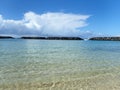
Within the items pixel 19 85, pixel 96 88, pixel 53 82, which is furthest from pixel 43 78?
pixel 96 88

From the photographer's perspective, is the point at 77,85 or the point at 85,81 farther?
the point at 85,81

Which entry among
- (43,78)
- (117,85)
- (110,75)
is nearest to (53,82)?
(43,78)

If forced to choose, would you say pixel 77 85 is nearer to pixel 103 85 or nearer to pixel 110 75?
pixel 103 85

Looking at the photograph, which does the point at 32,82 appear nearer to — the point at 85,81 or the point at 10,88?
the point at 10,88

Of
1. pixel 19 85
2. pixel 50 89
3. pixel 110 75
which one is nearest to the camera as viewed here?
pixel 50 89

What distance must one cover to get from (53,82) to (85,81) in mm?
1792

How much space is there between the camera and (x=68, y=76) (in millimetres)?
11258

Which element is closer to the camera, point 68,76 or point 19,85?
point 19,85

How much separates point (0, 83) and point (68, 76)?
407 cm

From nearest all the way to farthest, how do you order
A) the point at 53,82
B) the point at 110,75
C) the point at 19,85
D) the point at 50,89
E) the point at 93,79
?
the point at 50,89, the point at 19,85, the point at 53,82, the point at 93,79, the point at 110,75

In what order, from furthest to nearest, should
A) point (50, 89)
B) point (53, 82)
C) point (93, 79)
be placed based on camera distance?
point (93, 79) → point (53, 82) → point (50, 89)

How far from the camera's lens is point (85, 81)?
398 inches

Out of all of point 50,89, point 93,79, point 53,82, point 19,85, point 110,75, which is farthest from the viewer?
point 110,75

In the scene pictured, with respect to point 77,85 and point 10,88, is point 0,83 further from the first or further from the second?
point 77,85
